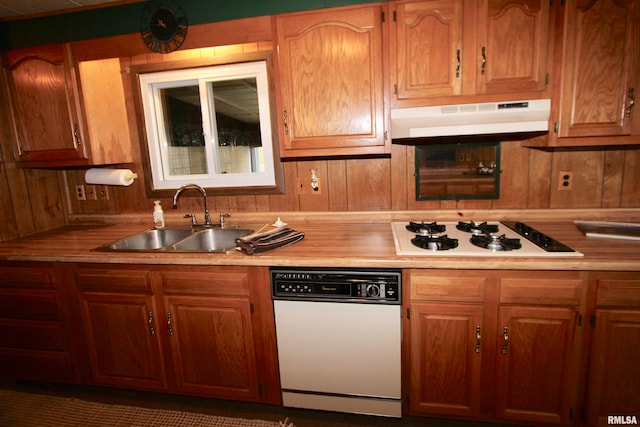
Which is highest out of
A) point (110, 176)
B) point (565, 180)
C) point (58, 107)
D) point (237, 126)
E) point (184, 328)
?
point (58, 107)

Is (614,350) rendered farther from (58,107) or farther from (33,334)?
(58,107)

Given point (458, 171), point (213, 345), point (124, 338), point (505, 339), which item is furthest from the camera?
point (458, 171)

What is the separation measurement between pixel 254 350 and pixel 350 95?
1426mm

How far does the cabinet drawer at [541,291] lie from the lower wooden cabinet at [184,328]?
43.2 inches

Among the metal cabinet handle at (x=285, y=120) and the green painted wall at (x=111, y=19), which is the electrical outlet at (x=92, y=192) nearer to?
the green painted wall at (x=111, y=19)

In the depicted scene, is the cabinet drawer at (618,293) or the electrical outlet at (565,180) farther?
the electrical outlet at (565,180)

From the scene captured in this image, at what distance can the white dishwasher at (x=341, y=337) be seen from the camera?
1.50 metres

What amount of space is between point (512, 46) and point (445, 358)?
60.0 inches

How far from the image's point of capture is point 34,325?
1908 mm

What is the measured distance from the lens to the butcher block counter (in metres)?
1.37

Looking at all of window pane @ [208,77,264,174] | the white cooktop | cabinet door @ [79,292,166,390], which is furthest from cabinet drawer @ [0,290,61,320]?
the white cooktop

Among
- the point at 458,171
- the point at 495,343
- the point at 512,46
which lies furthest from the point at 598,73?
the point at 495,343

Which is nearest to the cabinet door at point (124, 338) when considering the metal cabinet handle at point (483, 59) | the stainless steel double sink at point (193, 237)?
the stainless steel double sink at point (193, 237)

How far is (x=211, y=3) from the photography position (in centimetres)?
198
